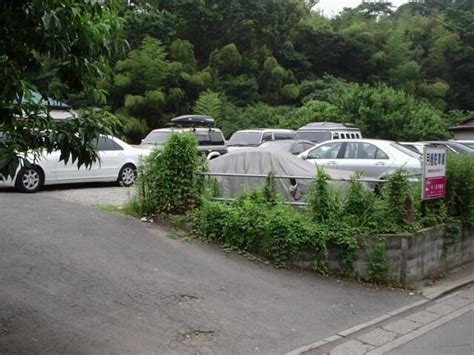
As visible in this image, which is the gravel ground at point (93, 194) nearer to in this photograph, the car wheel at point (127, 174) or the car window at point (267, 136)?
the car wheel at point (127, 174)

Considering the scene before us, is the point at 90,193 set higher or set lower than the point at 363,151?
lower

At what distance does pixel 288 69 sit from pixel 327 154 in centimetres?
3707

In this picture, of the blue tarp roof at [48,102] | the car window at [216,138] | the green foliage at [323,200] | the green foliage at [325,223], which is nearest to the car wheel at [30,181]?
the green foliage at [325,223]

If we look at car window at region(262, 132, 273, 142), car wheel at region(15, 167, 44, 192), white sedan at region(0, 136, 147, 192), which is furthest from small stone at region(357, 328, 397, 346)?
car window at region(262, 132, 273, 142)

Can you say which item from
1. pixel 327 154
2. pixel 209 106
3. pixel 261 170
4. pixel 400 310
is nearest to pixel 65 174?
pixel 261 170

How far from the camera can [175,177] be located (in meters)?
10.2

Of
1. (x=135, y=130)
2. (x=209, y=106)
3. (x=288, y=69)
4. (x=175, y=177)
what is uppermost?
(x=288, y=69)

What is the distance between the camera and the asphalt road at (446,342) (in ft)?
19.2

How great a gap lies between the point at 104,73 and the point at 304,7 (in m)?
53.1

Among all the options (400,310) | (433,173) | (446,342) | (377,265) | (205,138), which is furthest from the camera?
(205,138)

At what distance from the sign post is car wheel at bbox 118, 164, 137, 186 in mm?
8094

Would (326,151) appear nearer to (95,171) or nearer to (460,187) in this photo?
(460,187)

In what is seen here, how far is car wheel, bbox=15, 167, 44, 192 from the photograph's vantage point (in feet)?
41.3

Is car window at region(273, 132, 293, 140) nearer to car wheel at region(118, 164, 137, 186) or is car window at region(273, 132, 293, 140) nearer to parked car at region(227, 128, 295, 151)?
parked car at region(227, 128, 295, 151)
